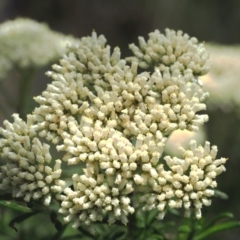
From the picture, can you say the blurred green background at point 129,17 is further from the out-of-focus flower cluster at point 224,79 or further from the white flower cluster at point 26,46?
the white flower cluster at point 26,46

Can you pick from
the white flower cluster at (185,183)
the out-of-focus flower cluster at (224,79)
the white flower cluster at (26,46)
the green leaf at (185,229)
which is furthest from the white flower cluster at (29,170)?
the out-of-focus flower cluster at (224,79)

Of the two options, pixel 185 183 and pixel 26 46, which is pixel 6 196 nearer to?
pixel 185 183

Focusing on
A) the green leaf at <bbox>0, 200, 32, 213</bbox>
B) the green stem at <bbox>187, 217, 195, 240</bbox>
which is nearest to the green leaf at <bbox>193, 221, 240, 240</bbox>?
the green stem at <bbox>187, 217, 195, 240</bbox>

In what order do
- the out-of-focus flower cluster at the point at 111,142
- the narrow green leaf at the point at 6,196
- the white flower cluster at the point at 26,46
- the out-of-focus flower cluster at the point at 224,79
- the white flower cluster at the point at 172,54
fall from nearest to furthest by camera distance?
1. the out-of-focus flower cluster at the point at 111,142
2. the narrow green leaf at the point at 6,196
3. the white flower cluster at the point at 172,54
4. the white flower cluster at the point at 26,46
5. the out-of-focus flower cluster at the point at 224,79

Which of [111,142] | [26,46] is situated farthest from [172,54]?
[26,46]

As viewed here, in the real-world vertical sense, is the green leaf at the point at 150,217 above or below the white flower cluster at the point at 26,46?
below

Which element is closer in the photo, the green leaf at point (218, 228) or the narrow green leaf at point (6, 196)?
the narrow green leaf at point (6, 196)

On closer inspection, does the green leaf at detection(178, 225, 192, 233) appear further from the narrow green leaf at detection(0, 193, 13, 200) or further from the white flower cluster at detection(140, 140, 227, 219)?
the narrow green leaf at detection(0, 193, 13, 200)

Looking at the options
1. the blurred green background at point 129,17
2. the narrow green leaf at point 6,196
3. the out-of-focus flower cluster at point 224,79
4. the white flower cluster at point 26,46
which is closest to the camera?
the narrow green leaf at point 6,196
